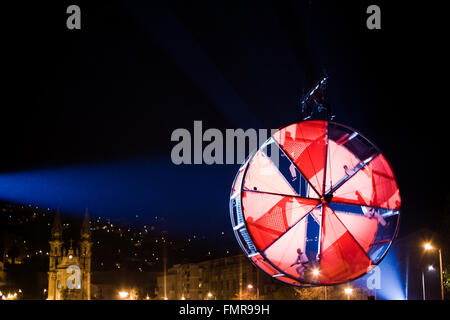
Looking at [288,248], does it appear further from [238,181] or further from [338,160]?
[338,160]

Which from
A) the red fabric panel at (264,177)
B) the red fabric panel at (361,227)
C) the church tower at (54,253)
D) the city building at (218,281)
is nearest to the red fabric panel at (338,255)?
the red fabric panel at (361,227)

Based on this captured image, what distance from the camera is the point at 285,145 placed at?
28.9 ft

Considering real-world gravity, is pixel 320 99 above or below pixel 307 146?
above

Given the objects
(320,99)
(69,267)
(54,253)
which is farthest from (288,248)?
(69,267)

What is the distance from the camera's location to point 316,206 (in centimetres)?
851

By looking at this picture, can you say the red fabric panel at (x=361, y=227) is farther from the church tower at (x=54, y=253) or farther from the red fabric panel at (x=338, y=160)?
the church tower at (x=54, y=253)

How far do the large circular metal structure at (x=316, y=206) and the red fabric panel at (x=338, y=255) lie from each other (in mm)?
17

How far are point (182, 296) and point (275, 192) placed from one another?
2827 inches

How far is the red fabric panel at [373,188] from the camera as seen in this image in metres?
8.67

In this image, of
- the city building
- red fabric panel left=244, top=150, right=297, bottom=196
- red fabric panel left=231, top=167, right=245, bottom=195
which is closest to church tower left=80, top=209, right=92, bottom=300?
the city building

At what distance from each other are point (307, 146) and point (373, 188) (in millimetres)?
1479

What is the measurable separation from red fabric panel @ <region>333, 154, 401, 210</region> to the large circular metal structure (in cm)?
2

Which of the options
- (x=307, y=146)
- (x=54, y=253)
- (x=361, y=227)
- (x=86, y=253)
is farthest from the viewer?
(x=86, y=253)
